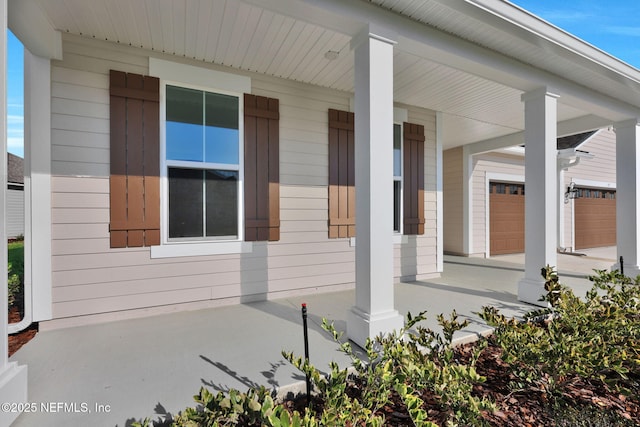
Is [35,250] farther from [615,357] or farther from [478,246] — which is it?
[478,246]

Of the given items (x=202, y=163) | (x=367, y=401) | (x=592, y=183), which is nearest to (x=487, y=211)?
(x=592, y=183)

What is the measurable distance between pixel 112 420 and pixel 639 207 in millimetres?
7146

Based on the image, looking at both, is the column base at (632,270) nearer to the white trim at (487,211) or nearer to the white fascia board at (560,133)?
the white fascia board at (560,133)

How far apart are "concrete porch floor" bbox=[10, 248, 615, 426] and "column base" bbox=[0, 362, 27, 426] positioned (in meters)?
0.08

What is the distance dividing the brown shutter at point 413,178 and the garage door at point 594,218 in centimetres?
731

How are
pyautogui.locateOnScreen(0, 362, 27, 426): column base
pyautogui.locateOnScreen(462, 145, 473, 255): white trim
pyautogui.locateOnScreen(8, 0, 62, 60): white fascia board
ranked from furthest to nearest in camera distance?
pyautogui.locateOnScreen(462, 145, 473, 255): white trim
pyautogui.locateOnScreen(8, 0, 62, 60): white fascia board
pyautogui.locateOnScreen(0, 362, 27, 426): column base

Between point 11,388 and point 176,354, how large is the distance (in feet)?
3.06

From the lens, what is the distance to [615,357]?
2.00 m

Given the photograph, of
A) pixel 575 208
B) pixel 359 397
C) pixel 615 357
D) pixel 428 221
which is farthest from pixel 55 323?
pixel 575 208

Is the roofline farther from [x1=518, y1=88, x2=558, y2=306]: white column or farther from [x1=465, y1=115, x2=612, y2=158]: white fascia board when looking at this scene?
[x1=465, y1=115, x2=612, y2=158]: white fascia board

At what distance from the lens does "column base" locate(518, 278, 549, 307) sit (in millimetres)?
3568

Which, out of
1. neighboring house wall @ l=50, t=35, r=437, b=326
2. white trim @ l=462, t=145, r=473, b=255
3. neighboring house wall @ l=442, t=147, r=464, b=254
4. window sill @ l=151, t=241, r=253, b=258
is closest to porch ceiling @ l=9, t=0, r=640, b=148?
neighboring house wall @ l=50, t=35, r=437, b=326

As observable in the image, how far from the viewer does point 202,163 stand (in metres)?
3.51

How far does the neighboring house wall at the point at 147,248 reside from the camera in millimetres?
2916
